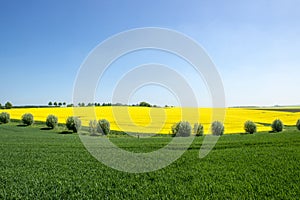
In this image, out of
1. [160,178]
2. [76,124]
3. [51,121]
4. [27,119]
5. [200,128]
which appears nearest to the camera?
[160,178]

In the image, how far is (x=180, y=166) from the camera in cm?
1162

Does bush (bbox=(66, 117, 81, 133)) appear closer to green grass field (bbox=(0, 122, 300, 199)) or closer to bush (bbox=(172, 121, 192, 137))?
bush (bbox=(172, 121, 192, 137))

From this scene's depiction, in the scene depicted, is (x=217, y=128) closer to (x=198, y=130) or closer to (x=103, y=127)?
(x=198, y=130)

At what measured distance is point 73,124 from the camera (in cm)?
3034

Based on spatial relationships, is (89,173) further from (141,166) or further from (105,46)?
(105,46)

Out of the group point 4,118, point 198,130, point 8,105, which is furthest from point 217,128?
point 8,105

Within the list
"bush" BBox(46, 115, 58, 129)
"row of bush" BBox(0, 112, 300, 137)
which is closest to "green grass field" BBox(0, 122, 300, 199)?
"row of bush" BBox(0, 112, 300, 137)

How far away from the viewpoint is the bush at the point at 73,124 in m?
29.7

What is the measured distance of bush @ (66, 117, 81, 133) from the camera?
2973 cm

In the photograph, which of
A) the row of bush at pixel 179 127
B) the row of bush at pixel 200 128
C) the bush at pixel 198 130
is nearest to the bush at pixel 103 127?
the row of bush at pixel 179 127

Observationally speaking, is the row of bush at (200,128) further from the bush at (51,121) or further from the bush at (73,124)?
the bush at (51,121)

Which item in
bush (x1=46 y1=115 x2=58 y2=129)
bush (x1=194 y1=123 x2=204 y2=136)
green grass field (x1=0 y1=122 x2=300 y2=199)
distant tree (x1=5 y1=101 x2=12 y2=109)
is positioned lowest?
green grass field (x1=0 y1=122 x2=300 y2=199)

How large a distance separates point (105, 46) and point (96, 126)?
18.6 m

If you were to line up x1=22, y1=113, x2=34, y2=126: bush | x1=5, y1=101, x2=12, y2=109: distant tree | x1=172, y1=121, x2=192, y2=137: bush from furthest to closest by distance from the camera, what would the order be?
x1=5, y1=101, x2=12, y2=109: distant tree < x1=22, y1=113, x2=34, y2=126: bush < x1=172, y1=121, x2=192, y2=137: bush
